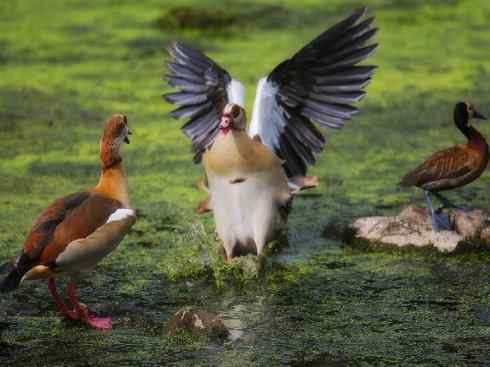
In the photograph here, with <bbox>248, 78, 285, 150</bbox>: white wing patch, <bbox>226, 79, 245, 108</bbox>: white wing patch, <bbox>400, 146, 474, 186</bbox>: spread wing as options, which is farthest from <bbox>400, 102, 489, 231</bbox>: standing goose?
<bbox>226, 79, 245, 108</bbox>: white wing patch

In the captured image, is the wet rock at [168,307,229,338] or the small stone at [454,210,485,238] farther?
the small stone at [454,210,485,238]

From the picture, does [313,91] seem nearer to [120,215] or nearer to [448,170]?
[448,170]

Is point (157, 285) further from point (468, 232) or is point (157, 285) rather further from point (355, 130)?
point (355, 130)

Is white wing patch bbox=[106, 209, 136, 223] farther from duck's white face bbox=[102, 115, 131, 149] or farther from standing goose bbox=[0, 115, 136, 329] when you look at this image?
duck's white face bbox=[102, 115, 131, 149]

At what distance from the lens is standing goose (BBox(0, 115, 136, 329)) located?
527 cm

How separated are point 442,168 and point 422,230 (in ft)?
1.36

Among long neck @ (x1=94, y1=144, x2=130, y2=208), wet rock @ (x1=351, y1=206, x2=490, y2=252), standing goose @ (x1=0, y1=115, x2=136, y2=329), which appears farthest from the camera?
wet rock @ (x1=351, y1=206, x2=490, y2=252)

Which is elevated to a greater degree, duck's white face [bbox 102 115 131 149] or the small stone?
duck's white face [bbox 102 115 131 149]

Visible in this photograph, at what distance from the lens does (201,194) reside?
8039 millimetres

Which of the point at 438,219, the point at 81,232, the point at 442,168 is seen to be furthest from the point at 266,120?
the point at 81,232

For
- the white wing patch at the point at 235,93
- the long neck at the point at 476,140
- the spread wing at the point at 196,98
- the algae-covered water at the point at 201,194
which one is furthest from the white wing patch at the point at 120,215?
the long neck at the point at 476,140

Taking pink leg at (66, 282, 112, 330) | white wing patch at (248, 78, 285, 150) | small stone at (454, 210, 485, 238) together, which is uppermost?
white wing patch at (248, 78, 285, 150)

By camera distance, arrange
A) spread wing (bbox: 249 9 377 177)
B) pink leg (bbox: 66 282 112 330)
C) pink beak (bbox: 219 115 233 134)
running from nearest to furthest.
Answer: pink leg (bbox: 66 282 112 330)
pink beak (bbox: 219 115 233 134)
spread wing (bbox: 249 9 377 177)

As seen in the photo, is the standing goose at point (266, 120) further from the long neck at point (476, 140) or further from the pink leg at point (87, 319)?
the pink leg at point (87, 319)
